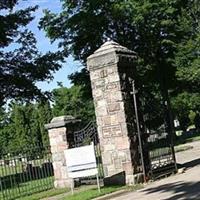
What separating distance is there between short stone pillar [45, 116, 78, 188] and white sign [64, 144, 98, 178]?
1.76m

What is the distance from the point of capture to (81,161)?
52.0 ft

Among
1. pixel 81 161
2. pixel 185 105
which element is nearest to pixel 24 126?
pixel 185 105

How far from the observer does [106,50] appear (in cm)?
1692

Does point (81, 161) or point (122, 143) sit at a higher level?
point (122, 143)

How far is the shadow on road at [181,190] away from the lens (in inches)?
486

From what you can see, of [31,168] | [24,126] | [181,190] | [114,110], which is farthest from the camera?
[24,126]

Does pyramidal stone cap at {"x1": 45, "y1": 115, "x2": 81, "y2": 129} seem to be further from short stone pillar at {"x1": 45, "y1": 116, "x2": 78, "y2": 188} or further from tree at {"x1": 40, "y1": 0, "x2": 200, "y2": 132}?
tree at {"x1": 40, "y1": 0, "x2": 200, "y2": 132}

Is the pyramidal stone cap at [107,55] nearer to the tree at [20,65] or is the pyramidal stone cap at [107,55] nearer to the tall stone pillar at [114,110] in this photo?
the tall stone pillar at [114,110]

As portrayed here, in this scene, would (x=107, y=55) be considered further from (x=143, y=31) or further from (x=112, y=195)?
(x=143, y=31)

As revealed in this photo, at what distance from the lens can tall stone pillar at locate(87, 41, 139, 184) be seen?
1656 centimetres

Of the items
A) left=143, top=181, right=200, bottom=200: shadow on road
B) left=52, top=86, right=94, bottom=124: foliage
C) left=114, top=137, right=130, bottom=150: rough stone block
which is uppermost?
left=52, top=86, right=94, bottom=124: foliage

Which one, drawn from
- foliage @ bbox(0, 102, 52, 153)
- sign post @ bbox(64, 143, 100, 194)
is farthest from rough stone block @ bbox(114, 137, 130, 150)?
foliage @ bbox(0, 102, 52, 153)

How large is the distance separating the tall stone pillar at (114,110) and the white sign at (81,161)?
42.1 inches

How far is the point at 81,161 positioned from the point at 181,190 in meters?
3.46
